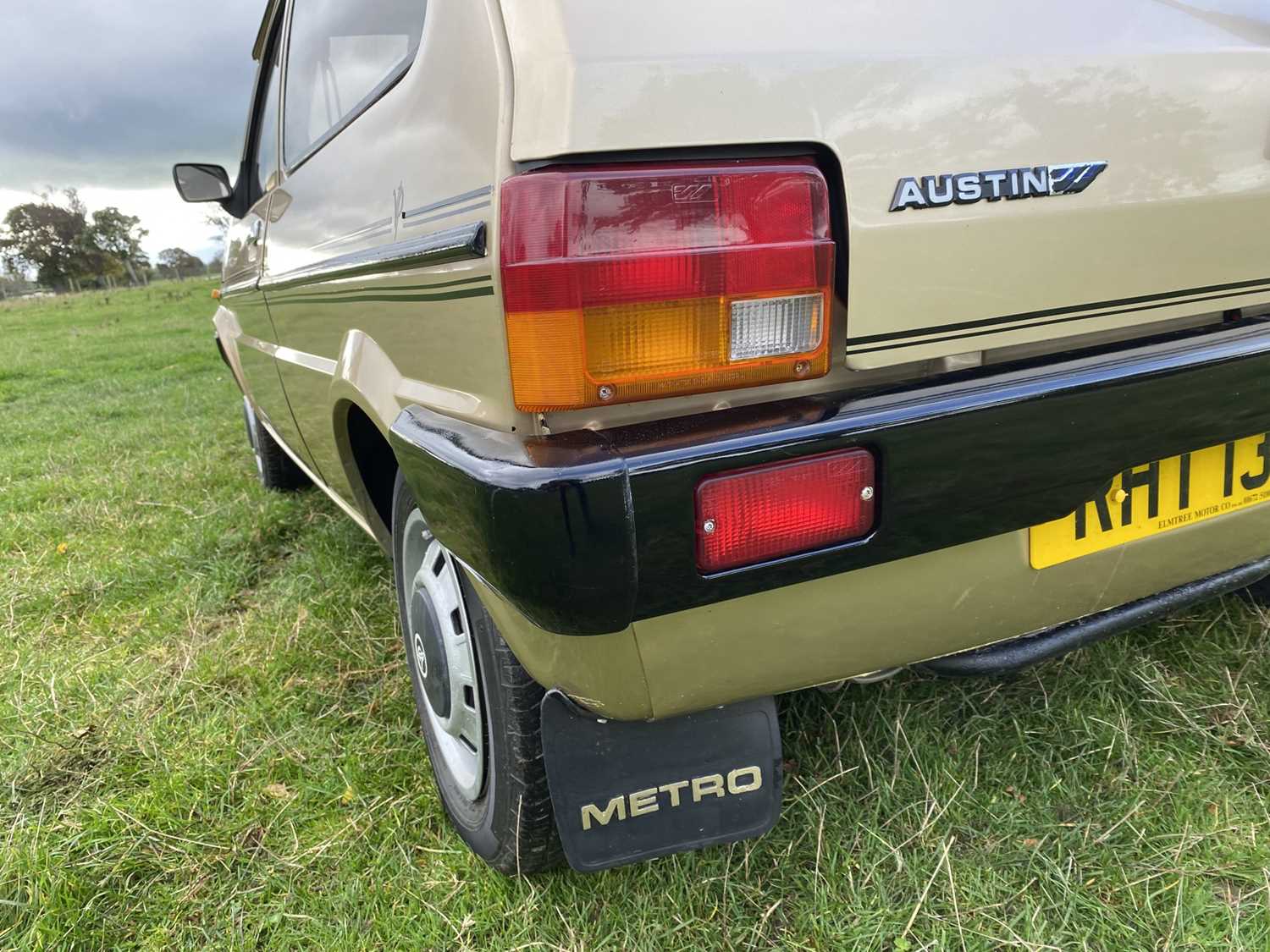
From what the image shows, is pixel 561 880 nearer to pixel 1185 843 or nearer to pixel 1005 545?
pixel 1005 545

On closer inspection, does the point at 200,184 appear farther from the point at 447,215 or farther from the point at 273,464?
the point at 447,215

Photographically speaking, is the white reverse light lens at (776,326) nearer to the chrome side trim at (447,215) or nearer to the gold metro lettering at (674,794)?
the chrome side trim at (447,215)

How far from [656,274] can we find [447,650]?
92 centimetres

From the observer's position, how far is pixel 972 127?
1.06 meters

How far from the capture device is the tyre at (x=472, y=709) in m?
1.40

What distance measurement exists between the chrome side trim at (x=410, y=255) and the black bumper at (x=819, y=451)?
225 mm

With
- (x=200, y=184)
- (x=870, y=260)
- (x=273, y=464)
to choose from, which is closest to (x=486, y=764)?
(x=870, y=260)

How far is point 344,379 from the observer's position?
5.37 feet

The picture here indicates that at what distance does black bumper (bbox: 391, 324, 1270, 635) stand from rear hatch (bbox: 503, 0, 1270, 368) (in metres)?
0.09

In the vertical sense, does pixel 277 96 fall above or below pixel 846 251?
above

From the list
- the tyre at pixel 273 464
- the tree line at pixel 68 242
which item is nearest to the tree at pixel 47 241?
the tree line at pixel 68 242

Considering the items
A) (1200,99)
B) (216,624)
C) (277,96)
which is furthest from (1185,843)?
(277,96)

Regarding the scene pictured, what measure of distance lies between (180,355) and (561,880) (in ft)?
33.4

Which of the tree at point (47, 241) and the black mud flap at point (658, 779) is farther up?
the tree at point (47, 241)
